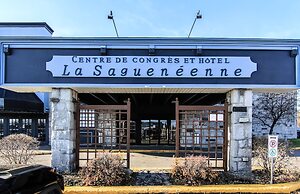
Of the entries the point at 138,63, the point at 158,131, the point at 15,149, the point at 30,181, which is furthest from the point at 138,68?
the point at 158,131

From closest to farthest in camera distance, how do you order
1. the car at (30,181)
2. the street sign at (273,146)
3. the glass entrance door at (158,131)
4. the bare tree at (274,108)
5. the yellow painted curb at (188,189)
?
the car at (30,181) < the yellow painted curb at (188,189) < the street sign at (273,146) < the glass entrance door at (158,131) < the bare tree at (274,108)

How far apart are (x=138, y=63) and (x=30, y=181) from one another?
207 inches

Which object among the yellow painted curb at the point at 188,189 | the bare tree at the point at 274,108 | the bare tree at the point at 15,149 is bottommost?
the yellow painted curb at the point at 188,189

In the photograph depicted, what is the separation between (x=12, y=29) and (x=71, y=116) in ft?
56.4

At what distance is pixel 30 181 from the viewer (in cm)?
467

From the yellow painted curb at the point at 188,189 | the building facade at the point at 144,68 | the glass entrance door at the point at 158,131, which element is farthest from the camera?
the glass entrance door at the point at 158,131

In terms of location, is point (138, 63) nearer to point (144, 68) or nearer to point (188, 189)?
point (144, 68)

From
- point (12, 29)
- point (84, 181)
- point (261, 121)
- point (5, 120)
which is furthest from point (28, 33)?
point (261, 121)

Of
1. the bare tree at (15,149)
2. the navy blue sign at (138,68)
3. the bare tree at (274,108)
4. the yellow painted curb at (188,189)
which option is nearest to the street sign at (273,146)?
the yellow painted curb at (188,189)

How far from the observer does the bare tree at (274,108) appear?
25.1 metres

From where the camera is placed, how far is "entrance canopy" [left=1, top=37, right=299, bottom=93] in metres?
9.12

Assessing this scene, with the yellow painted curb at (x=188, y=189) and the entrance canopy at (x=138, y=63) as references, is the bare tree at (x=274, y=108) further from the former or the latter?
the yellow painted curb at (x=188, y=189)

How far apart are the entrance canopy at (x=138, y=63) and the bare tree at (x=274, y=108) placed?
17.1 metres

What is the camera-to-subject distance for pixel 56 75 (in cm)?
909
